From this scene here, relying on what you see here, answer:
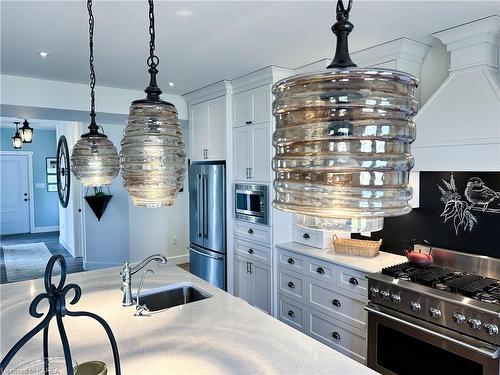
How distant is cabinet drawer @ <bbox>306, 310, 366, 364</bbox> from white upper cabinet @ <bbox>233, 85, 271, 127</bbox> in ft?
5.99

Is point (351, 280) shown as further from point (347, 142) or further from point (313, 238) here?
point (347, 142)

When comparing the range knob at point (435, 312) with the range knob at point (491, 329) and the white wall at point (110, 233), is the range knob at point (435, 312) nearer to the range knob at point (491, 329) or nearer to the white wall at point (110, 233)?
the range knob at point (491, 329)

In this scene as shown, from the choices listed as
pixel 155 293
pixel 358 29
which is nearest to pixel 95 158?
pixel 155 293

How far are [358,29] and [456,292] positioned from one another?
1.74 metres

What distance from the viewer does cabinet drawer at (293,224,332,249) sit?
10.6 ft

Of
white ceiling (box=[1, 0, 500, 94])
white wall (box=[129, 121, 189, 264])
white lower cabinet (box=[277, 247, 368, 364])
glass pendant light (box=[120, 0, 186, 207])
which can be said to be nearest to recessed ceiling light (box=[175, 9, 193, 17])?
white ceiling (box=[1, 0, 500, 94])

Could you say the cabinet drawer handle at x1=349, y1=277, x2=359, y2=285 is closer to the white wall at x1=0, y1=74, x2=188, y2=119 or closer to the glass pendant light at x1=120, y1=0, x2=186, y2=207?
the glass pendant light at x1=120, y1=0, x2=186, y2=207

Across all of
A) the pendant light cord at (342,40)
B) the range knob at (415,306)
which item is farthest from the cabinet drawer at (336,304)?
the pendant light cord at (342,40)

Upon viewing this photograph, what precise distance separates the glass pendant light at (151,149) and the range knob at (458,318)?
1.76 meters

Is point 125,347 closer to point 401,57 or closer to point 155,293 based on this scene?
point 155,293

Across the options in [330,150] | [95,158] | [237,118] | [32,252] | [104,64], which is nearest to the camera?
[330,150]

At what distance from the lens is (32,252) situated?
282 inches

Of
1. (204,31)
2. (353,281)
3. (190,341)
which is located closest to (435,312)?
(353,281)

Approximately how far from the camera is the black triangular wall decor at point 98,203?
5.46 metres
